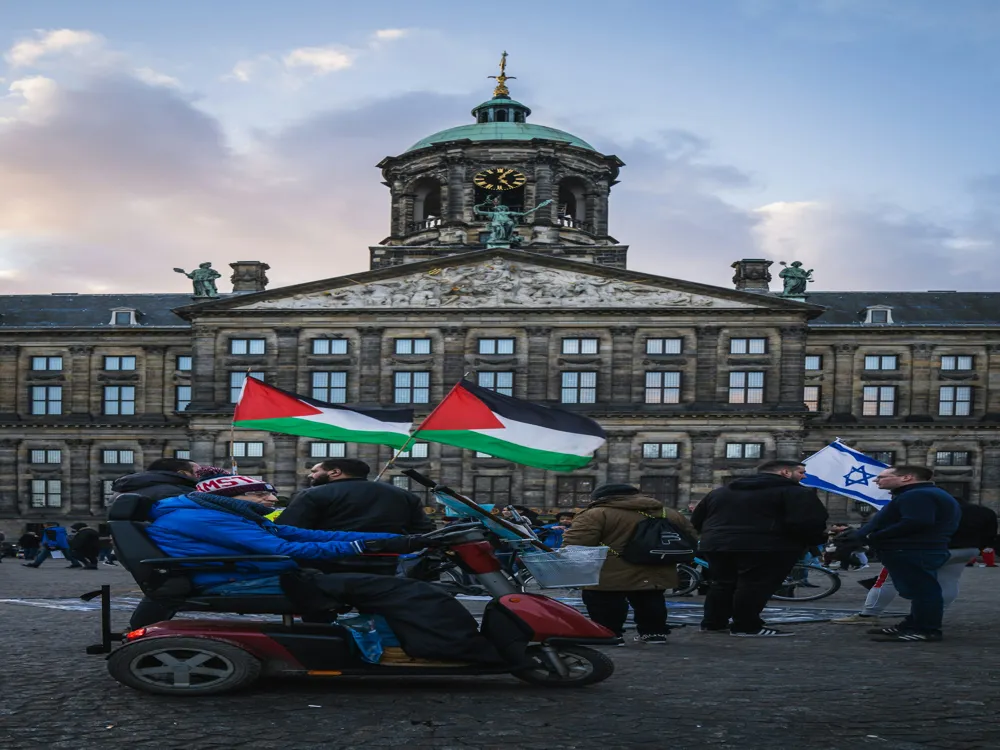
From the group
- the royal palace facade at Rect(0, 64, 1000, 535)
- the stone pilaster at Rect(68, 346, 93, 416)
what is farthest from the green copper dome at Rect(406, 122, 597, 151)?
the stone pilaster at Rect(68, 346, 93, 416)

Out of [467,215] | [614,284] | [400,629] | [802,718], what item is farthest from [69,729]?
[467,215]

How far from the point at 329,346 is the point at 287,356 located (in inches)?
71.4

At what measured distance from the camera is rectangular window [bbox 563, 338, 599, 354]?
173 feet

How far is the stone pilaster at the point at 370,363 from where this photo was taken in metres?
52.9

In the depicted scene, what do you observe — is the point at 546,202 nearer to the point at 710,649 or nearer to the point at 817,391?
the point at 817,391

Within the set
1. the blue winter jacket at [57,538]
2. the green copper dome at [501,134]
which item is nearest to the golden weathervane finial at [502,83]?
the green copper dome at [501,134]

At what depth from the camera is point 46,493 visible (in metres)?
58.7

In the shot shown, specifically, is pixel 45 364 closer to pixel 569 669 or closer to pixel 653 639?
pixel 653 639

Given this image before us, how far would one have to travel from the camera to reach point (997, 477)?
56.1 m

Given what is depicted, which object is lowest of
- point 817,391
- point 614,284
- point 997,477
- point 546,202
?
point 997,477

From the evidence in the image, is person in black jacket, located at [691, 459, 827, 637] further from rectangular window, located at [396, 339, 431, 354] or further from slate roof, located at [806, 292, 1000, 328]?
slate roof, located at [806, 292, 1000, 328]

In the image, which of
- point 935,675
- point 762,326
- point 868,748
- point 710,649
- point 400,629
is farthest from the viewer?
point 762,326

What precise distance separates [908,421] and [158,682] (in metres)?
52.5

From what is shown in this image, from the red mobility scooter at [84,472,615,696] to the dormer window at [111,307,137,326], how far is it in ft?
178
